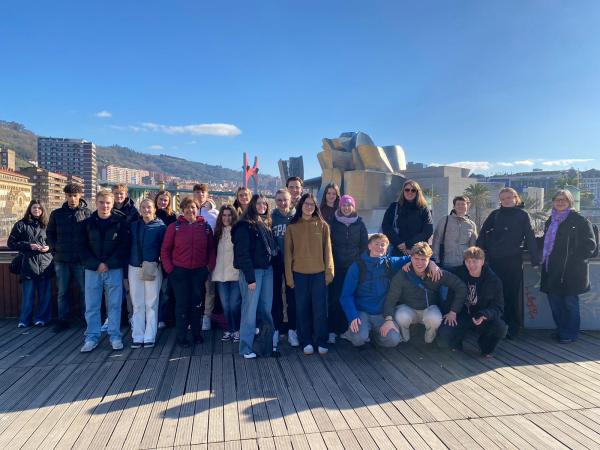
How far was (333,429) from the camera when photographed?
2.59 meters

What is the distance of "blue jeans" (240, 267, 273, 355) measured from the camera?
→ 387cm

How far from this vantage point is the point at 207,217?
4.89m

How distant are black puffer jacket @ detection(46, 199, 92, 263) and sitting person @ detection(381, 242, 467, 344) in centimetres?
363

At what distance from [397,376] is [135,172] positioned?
19106cm

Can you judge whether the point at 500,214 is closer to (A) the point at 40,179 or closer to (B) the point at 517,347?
(B) the point at 517,347

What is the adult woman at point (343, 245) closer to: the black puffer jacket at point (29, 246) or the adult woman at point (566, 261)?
the adult woman at point (566, 261)

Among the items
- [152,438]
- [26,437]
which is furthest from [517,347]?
[26,437]

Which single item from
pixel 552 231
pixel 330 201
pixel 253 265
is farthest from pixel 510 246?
pixel 253 265

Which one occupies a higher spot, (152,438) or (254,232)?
(254,232)

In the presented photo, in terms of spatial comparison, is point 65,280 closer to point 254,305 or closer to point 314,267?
point 254,305

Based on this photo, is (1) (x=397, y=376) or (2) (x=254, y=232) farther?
(2) (x=254, y=232)

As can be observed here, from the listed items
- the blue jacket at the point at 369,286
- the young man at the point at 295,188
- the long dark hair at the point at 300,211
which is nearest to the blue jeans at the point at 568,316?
the blue jacket at the point at 369,286

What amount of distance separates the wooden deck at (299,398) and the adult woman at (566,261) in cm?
37

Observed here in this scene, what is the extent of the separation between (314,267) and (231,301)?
1.09 metres
